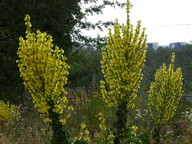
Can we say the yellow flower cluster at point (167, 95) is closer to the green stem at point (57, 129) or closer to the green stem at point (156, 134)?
the green stem at point (156, 134)

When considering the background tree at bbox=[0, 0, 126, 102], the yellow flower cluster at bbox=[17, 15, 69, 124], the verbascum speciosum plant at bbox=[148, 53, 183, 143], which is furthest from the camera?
the background tree at bbox=[0, 0, 126, 102]

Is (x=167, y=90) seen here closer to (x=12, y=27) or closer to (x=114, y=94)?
(x=114, y=94)

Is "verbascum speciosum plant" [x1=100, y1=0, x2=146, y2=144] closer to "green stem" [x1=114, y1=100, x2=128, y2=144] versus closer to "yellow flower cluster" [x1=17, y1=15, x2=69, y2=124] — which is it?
"green stem" [x1=114, y1=100, x2=128, y2=144]

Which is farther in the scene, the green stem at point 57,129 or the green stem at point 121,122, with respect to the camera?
the green stem at point 121,122

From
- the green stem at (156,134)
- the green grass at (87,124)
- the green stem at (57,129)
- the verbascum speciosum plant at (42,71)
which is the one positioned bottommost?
the green grass at (87,124)

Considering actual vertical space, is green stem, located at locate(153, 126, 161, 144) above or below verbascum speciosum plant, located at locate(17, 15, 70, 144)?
below

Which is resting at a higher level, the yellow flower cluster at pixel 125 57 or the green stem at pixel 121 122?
the yellow flower cluster at pixel 125 57

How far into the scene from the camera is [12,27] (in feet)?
34.1

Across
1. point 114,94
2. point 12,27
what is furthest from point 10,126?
point 12,27

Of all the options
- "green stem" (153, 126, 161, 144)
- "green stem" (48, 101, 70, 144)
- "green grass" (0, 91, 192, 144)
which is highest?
"green stem" (48, 101, 70, 144)

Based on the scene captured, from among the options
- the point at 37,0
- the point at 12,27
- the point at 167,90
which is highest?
the point at 37,0

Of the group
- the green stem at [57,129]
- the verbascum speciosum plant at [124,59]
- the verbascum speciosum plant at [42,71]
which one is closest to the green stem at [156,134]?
the verbascum speciosum plant at [124,59]

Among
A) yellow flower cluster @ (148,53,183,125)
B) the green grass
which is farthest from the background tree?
yellow flower cluster @ (148,53,183,125)

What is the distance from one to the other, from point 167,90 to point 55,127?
215 centimetres
